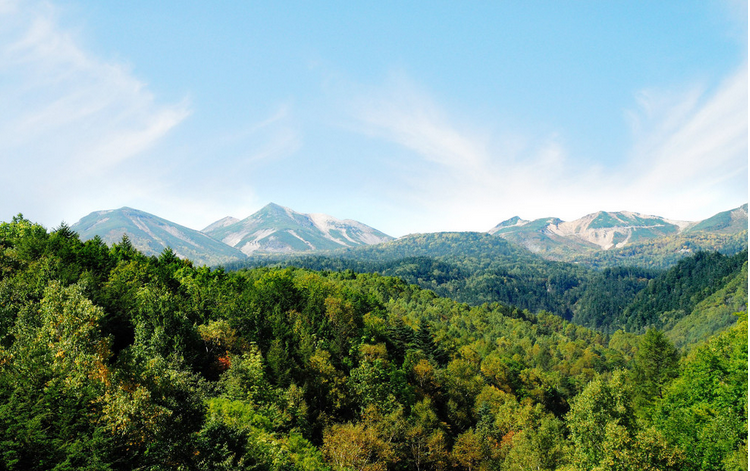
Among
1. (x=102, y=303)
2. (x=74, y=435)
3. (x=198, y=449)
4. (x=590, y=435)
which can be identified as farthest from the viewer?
(x=102, y=303)

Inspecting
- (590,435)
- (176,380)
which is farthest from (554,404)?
(176,380)

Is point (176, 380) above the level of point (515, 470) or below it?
above

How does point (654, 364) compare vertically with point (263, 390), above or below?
below

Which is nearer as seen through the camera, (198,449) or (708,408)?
(198,449)

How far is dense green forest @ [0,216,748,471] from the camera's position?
91.2ft

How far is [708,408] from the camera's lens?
5012 centimetres

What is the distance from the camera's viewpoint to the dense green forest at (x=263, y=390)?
1095 inches

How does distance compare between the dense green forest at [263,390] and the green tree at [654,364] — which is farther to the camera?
the green tree at [654,364]

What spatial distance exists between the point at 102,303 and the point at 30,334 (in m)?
18.4

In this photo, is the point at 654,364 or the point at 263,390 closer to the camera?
the point at 263,390

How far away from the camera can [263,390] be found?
48344 millimetres

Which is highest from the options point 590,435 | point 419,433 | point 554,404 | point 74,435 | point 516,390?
point 74,435

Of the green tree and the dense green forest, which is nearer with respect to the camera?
the dense green forest

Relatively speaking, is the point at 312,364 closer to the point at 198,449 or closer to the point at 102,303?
the point at 102,303
